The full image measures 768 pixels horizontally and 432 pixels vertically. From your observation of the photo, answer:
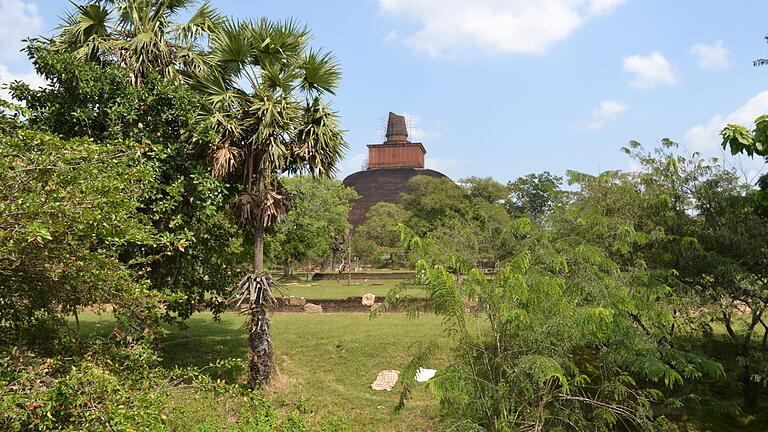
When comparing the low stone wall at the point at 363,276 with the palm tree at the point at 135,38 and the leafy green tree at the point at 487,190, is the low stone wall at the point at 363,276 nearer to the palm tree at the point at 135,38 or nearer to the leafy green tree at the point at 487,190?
the leafy green tree at the point at 487,190

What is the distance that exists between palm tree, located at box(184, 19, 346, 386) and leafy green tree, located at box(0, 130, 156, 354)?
3104 mm

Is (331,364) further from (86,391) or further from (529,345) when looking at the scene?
(86,391)

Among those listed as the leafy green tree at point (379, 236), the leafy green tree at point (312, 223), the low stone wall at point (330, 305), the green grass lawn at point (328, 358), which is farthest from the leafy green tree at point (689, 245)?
the leafy green tree at point (379, 236)

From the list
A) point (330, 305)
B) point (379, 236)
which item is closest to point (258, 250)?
point (330, 305)

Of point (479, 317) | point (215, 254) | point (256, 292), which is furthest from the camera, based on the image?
point (215, 254)

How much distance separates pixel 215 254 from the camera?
1244 cm

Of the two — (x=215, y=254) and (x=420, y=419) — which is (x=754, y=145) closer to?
→ (x=420, y=419)

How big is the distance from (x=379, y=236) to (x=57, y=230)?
136 feet

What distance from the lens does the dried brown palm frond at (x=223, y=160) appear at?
404 inches

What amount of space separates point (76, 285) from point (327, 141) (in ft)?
18.7

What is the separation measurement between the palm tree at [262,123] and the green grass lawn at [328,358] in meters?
1.05

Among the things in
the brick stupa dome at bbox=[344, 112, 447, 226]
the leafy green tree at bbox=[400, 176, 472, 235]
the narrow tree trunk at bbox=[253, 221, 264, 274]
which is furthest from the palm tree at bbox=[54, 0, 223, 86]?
the brick stupa dome at bbox=[344, 112, 447, 226]

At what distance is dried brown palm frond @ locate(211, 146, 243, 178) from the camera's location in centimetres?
1026

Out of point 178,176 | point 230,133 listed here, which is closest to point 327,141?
point 230,133
